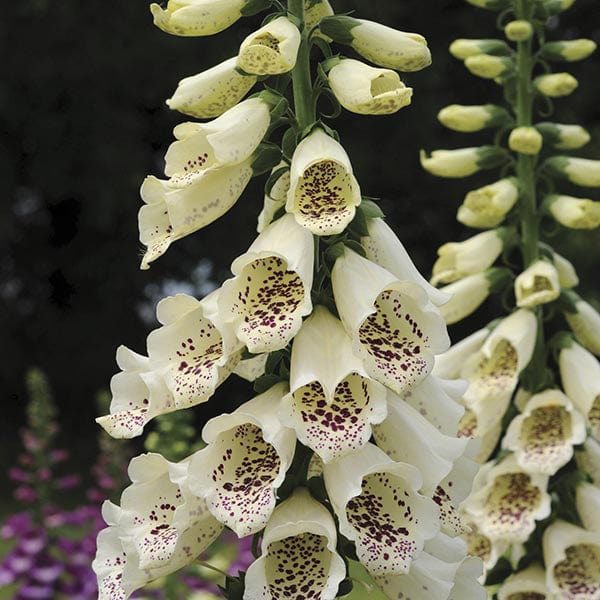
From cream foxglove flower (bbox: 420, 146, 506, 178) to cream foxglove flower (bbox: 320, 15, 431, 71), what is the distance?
3.49ft

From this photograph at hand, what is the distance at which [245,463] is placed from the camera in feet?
5.63

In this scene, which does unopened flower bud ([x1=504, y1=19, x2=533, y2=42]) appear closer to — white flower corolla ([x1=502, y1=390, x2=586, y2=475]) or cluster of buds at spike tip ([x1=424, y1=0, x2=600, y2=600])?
cluster of buds at spike tip ([x1=424, y1=0, x2=600, y2=600])

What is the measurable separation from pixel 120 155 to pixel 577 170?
339 inches

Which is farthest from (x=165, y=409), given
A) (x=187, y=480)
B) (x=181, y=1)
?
(x=181, y=1)

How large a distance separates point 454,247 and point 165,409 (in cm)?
133

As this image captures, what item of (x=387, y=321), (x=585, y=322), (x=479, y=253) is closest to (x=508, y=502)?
(x=585, y=322)

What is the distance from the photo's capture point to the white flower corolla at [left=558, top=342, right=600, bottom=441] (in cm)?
271

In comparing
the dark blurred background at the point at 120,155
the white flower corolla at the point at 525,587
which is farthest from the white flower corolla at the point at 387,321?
the dark blurred background at the point at 120,155

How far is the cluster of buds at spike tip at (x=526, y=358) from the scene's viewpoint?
2572mm

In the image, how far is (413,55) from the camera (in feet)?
5.92

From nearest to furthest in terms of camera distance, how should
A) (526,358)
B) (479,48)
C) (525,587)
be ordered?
1. (525,587)
2. (526,358)
3. (479,48)

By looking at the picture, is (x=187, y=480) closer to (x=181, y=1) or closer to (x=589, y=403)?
(x=181, y=1)

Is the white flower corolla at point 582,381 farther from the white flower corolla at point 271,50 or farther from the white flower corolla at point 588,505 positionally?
the white flower corolla at point 271,50

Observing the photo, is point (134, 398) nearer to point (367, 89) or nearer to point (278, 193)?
point (278, 193)
